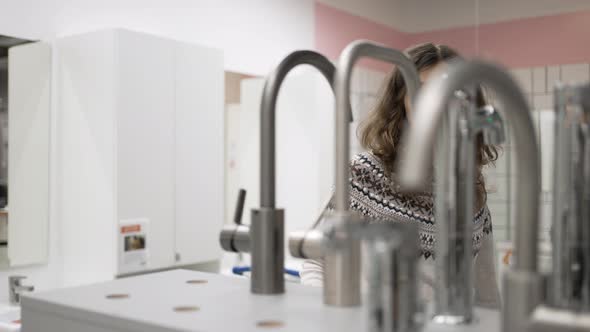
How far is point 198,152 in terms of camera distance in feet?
9.81

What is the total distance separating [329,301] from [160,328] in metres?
0.20

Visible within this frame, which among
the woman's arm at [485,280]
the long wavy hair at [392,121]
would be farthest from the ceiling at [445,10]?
the woman's arm at [485,280]

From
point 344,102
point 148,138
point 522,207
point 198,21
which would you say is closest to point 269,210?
point 344,102

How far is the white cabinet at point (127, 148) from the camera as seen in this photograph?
2.60m

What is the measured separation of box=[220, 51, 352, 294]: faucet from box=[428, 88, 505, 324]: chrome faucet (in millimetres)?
214

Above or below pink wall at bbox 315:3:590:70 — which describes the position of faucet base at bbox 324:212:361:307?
below

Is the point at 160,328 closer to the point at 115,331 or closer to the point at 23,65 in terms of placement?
the point at 115,331

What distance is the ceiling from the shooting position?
177 inches

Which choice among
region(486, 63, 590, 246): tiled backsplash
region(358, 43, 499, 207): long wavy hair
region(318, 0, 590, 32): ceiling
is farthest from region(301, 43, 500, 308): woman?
region(318, 0, 590, 32): ceiling

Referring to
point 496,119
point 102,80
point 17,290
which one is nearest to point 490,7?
point 102,80

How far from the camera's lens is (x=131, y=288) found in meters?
0.92

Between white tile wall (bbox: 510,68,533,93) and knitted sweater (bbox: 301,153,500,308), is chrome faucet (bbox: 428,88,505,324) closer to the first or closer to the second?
knitted sweater (bbox: 301,153,500,308)

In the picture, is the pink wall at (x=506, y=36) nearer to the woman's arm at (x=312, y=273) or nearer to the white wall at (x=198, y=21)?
the white wall at (x=198, y=21)

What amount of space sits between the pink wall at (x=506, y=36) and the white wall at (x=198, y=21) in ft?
0.75
